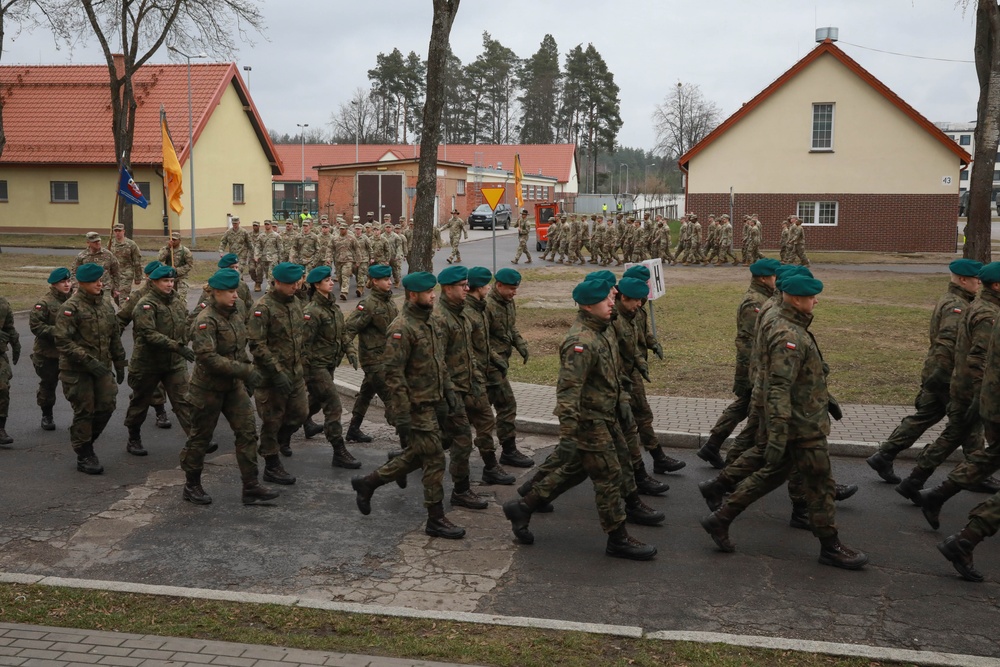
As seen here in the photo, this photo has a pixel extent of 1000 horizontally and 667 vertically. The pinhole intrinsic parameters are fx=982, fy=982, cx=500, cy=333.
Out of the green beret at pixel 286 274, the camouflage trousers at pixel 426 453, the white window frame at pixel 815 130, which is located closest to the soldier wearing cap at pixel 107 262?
the green beret at pixel 286 274

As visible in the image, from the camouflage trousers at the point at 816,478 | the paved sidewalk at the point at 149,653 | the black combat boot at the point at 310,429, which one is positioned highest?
the camouflage trousers at the point at 816,478

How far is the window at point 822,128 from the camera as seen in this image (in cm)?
3912

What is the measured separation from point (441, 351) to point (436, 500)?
1222mm

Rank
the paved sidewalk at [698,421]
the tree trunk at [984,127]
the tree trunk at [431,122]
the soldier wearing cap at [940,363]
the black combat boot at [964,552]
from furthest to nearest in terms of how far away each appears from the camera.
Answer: the tree trunk at [984,127] < the tree trunk at [431,122] < the paved sidewalk at [698,421] < the soldier wearing cap at [940,363] < the black combat boot at [964,552]

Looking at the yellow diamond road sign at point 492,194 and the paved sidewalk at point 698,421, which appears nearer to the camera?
the paved sidewalk at point 698,421

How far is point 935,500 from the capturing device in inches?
306

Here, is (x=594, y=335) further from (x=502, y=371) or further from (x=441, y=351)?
(x=502, y=371)

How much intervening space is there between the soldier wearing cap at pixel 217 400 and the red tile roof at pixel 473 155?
6914cm

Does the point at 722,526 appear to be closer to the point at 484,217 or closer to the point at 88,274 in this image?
the point at 88,274

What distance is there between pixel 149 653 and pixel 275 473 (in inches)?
150

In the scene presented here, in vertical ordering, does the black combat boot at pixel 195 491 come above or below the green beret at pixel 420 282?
below

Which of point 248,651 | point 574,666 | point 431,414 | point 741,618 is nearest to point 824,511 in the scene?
point 741,618

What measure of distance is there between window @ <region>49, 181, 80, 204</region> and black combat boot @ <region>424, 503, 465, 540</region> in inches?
1637

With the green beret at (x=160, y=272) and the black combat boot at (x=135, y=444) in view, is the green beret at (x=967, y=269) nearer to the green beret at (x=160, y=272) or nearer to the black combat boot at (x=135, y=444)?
the green beret at (x=160, y=272)
